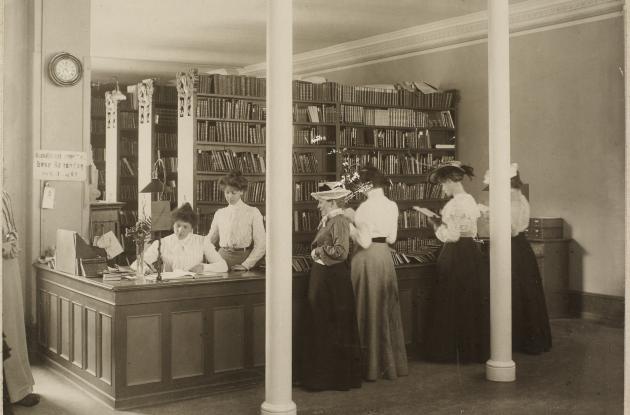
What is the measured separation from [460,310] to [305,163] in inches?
158

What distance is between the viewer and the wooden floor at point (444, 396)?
5.21 m

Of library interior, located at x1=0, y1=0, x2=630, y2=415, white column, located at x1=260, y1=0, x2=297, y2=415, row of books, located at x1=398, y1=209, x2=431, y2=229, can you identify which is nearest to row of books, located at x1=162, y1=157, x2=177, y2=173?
library interior, located at x1=0, y1=0, x2=630, y2=415

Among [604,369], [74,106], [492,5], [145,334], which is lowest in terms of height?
[604,369]

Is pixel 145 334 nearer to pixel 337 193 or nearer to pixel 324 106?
pixel 337 193

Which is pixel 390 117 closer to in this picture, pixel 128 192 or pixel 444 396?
pixel 128 192

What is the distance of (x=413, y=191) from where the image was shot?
1061 centimetres

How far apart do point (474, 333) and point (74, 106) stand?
4216mm

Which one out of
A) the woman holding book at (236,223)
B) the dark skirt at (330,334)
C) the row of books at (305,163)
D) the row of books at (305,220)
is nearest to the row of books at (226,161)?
the row of books at (305,163)

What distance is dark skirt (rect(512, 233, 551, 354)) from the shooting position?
23.1 ft

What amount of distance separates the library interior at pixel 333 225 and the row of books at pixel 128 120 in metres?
2.04

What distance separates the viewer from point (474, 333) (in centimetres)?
667

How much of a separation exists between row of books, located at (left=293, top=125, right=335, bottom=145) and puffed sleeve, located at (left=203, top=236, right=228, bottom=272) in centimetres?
409

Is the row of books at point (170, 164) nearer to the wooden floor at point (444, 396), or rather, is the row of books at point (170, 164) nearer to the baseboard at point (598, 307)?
the wooden floor at point (444, 396)

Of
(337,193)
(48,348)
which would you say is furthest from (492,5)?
(48,348)
